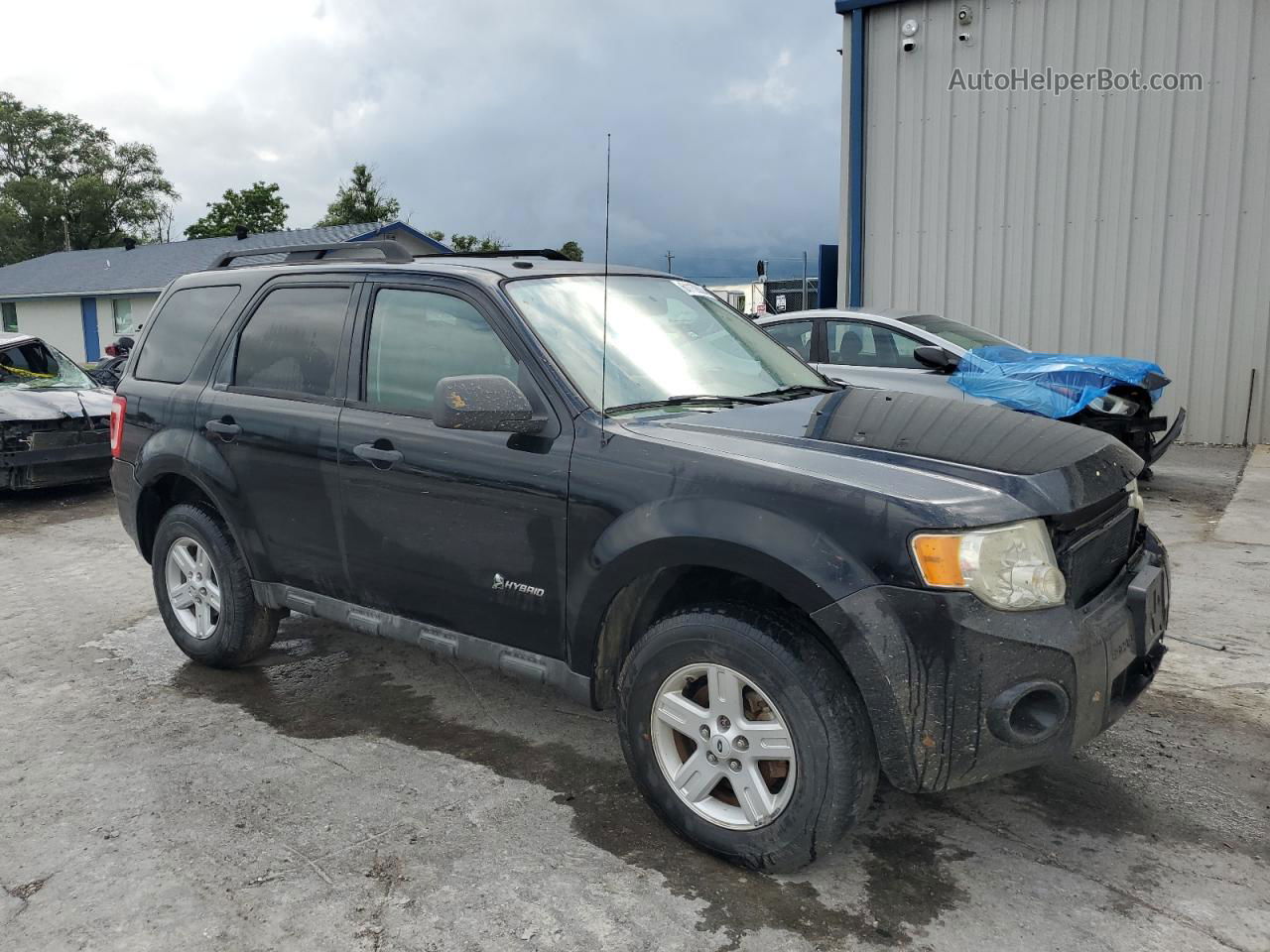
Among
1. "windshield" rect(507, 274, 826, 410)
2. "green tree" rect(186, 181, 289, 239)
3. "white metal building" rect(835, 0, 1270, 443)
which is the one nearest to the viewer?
"windshield" rect(507, 274, 826, 410)

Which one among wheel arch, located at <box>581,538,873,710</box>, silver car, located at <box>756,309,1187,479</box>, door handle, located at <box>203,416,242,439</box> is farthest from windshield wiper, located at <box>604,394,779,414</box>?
silver car, located at <box>756,309,1187,479</box>

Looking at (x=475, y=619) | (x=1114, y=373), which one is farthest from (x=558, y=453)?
(x=1114, y=373)

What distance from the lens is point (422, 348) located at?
12.7 feet

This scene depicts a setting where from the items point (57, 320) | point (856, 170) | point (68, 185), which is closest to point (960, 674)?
point (856, 170)

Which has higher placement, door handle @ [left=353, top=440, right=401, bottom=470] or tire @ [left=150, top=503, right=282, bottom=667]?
door handle @ [left=353, top=440, right=401, bottom=470]

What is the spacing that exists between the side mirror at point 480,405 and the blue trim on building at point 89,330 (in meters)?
46.0

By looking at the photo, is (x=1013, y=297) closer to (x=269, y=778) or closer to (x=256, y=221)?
(x=269, y=778)

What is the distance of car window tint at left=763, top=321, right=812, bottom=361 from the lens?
8.97 m

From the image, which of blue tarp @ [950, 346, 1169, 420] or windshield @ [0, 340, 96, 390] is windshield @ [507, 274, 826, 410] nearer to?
blue tarp @ [950, 346, 1169, 420]

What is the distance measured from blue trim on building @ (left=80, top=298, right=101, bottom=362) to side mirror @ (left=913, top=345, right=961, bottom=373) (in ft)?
142

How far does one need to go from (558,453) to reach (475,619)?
0.71 metres

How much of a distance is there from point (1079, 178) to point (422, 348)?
10.7 meters

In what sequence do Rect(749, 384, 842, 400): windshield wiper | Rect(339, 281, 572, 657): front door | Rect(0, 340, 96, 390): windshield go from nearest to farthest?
Rect(339, 281, 572, 657): front door < Rect(749, 384, 842, 400): windshield wiper < Rect(0, 340, 96, 390): windshield

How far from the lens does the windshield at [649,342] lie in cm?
354
